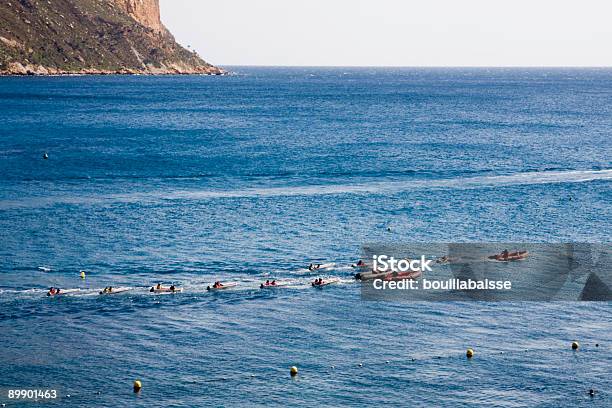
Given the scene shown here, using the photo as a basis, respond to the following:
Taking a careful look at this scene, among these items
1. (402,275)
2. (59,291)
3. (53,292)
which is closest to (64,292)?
(59,291)

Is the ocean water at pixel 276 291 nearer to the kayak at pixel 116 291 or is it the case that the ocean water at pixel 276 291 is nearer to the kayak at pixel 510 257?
the kayak at pixel 116 291

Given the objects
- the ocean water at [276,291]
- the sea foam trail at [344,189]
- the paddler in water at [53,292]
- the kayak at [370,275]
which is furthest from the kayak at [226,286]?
the sea foam trail at [344,189]

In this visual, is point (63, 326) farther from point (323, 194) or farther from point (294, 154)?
point (294, 154)

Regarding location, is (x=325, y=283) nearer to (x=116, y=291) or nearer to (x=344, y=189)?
(x=116, y=291)

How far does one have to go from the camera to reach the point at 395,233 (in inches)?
4252

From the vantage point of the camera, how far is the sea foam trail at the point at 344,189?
129125 millimetres

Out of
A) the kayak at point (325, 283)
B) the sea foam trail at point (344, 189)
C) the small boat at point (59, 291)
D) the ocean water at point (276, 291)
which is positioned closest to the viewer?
the ocean water at point (276, 291)

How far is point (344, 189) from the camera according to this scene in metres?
138

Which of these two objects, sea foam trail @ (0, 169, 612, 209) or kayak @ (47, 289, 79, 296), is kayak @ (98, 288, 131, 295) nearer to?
kayak @ (47, 289, 79, 296)

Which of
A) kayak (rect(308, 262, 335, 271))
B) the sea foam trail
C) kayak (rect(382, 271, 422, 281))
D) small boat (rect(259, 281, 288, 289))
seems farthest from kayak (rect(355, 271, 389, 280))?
the sea foam trail

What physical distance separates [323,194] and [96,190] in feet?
120

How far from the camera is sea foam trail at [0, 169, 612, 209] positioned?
5084 inches

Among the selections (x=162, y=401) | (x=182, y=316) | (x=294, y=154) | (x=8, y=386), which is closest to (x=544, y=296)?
(x=182, y=316)

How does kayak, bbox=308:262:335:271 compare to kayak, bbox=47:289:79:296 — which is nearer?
kayak, bbox=47:289:79:296
